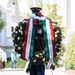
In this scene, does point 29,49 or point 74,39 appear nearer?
point 29,49

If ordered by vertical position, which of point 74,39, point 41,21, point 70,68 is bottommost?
point 70,68

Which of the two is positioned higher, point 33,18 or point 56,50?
point 33,18

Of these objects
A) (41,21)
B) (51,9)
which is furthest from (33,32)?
(51,9)

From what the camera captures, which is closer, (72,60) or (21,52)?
(21,52)

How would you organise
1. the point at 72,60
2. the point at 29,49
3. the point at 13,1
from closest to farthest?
1. the point at 29,49
2. the point at 72,60
3. the point at 13,1

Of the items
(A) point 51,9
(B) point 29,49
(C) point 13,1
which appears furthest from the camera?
(C) point 13,1

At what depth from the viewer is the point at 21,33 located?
763cm

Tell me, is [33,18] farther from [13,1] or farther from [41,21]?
[13,1]

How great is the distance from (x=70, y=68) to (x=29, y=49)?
38.9 feet

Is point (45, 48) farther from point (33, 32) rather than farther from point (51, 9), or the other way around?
point (51, 9)

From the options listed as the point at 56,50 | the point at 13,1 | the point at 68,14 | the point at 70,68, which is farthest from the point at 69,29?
the point at 56,50

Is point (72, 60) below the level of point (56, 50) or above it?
below

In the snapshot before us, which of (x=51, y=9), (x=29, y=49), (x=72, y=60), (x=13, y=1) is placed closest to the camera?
(x=29, y=49)

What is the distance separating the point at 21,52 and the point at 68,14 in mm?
20326
